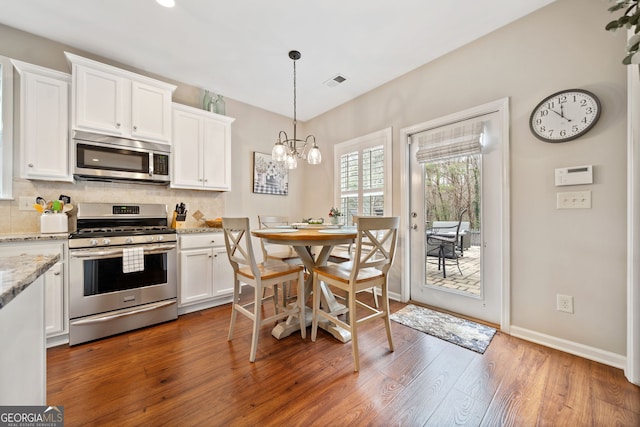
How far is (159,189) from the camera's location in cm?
300

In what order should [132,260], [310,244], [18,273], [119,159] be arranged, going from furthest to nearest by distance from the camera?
[119,159] → [132,260] → [310,244] → [18,273]

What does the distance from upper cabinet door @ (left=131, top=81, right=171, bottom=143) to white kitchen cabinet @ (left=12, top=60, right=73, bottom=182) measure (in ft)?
1.69

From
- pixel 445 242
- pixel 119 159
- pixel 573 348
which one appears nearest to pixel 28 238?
pixel 119 159

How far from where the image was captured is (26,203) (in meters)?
2.28

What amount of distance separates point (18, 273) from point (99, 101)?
2.41m

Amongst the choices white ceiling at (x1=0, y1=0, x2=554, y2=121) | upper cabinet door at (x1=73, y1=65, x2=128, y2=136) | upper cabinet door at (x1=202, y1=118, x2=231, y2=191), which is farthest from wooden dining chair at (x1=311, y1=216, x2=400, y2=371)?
upper cabinet door at (x1=73, y1=65, x2=128, y2=136)

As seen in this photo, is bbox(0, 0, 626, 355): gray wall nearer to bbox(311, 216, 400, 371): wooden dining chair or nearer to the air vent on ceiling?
the air vent on ceiling

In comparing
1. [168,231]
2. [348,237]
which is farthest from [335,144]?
[168,231]

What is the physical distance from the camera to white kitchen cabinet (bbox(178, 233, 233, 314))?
262 centimetres

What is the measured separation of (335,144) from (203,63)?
1997mm

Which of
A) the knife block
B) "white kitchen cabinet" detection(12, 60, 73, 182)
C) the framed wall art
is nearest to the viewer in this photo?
"white kitchen cabinet" detection(12, 60, 73, 182)

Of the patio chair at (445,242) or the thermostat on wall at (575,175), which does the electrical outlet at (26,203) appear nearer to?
the patio chair at (445,242)

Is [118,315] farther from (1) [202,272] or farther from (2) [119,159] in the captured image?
(2) [119,159]

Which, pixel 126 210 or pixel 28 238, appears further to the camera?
pixel 126 210
